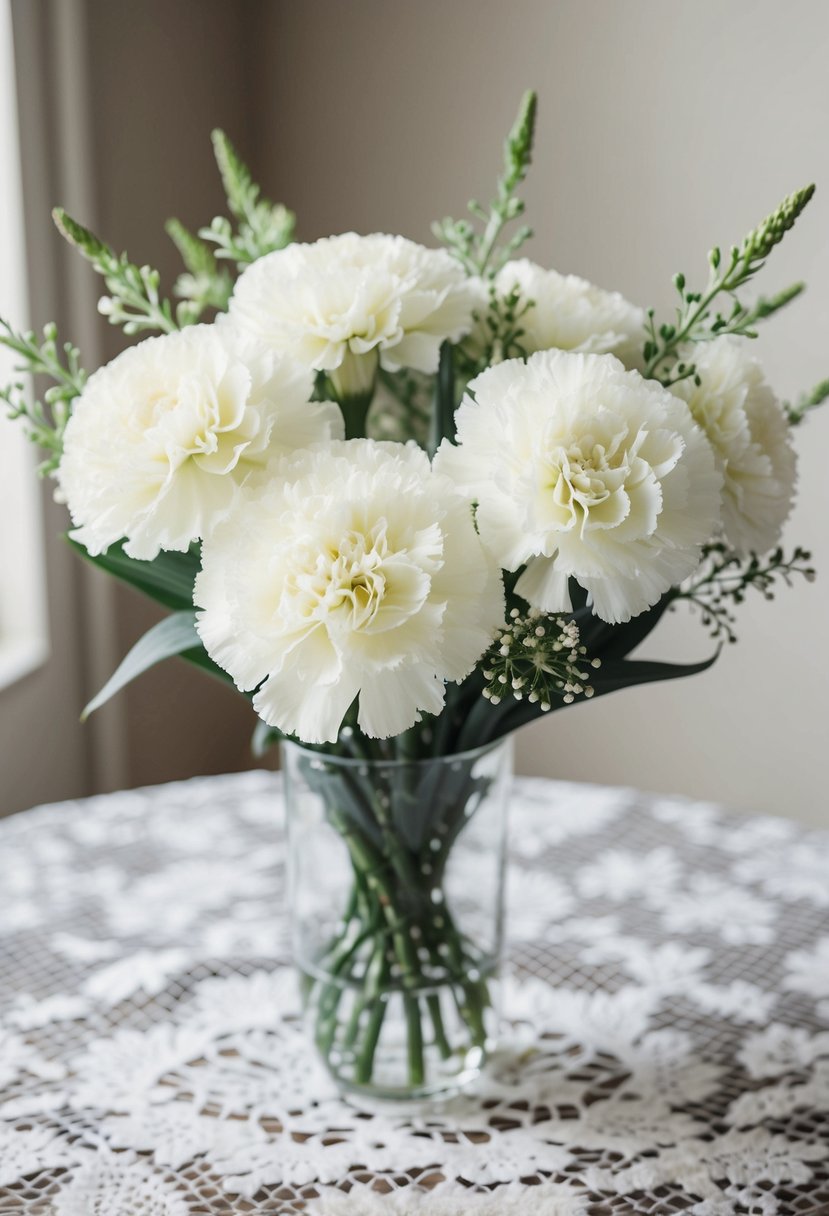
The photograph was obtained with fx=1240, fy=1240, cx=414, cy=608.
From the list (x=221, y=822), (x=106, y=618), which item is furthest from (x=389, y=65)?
(x=221, y=822)

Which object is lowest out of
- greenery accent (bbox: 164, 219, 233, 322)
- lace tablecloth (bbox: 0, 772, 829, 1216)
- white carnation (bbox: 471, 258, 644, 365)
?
lace tablecloth (bbox: 0, 772, 829, 1216)

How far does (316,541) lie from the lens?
23.6 inches

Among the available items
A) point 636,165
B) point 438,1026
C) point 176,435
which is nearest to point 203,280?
point 176,435

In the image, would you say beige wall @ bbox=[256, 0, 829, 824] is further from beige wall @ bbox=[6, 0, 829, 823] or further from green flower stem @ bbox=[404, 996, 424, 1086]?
green flower stem @ bbox=[404, 996, 424, 1086]

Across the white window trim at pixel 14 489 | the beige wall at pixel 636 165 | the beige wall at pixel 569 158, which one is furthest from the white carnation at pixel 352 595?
the beige wall at pixel 636 165

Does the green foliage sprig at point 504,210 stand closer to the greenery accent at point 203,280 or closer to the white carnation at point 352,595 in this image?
the greenery accent at point 203,280

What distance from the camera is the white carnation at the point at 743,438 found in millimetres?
711

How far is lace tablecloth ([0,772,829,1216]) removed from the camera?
0.79m

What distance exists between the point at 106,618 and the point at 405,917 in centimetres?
116

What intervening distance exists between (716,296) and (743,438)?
0.27ft

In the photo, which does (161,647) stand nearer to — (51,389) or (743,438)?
(51,389)

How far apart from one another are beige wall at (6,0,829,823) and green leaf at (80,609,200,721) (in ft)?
3.87

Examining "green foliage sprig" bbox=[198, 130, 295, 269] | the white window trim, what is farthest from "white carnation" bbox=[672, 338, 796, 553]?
the white window trim

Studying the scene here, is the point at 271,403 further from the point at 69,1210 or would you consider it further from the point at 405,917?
the point at 69,1210
